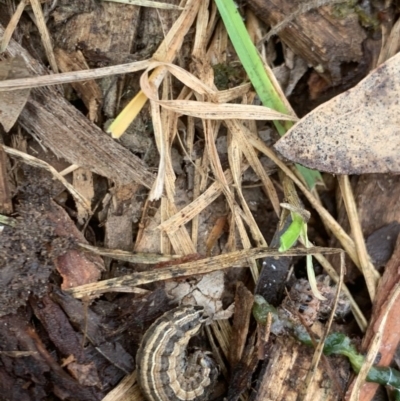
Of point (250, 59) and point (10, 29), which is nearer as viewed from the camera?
point (10, 29)

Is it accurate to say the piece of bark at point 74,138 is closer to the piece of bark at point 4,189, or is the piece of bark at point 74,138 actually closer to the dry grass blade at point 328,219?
the piece of bark at point 4,189

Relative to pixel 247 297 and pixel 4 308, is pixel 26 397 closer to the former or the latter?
pixel 4 308

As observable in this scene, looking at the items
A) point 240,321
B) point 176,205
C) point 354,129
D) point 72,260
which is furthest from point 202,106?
point 240,321

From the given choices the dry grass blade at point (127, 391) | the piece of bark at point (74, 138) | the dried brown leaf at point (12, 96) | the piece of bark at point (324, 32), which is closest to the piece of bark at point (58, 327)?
the dry grass blade at point (127, 391)

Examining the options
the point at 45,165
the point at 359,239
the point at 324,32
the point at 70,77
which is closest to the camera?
the point at 70,77

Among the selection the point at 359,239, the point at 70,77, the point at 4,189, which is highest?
the point at 70,77

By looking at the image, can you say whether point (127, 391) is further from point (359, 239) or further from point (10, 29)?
point (10, 29)
